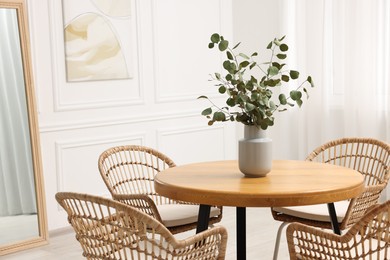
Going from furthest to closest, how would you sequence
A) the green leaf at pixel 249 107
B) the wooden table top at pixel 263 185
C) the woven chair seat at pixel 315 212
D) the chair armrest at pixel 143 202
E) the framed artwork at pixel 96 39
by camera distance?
the framed artwork at pixel 96 39 → the woven chair seat at pixel 315 212 → the chair armrest at pixel 143 202 → the green leaf at pixel 249 107 → the wooden table top at pixel 263 185

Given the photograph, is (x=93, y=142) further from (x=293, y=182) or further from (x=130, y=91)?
(x=293, y=182)

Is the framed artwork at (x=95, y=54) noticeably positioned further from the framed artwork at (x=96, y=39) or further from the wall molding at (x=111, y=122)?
the wall molding at (x=111, y=122)

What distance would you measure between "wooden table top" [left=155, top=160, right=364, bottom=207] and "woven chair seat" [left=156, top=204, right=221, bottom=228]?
267mm

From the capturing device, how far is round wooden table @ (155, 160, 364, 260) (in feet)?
8.98

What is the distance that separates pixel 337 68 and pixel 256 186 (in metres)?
3.16

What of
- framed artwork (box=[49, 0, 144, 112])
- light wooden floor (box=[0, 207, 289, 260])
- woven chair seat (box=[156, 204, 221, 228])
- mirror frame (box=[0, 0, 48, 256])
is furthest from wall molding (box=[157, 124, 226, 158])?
woven chair seat (box=[156, 204, 221, 228])

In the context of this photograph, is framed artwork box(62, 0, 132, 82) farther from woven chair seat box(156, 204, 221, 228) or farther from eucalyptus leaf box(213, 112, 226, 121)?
eucalyptus leaf box(213, 112, 226, 121)

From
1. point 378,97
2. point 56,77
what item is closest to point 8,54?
point 56,77

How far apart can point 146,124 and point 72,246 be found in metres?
1.30

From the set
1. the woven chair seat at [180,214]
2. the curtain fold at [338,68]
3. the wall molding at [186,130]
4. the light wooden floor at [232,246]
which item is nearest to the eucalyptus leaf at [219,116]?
the woven chair seat at [180,214]

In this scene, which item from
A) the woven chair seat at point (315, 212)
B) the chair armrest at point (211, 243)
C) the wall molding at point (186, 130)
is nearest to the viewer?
the chair armrest at point (211, 243)

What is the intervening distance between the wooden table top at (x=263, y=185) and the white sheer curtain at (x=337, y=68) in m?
2.32

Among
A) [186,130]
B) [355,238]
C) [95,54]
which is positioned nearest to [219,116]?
[355,238]

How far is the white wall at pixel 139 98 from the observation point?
16.0 feet
